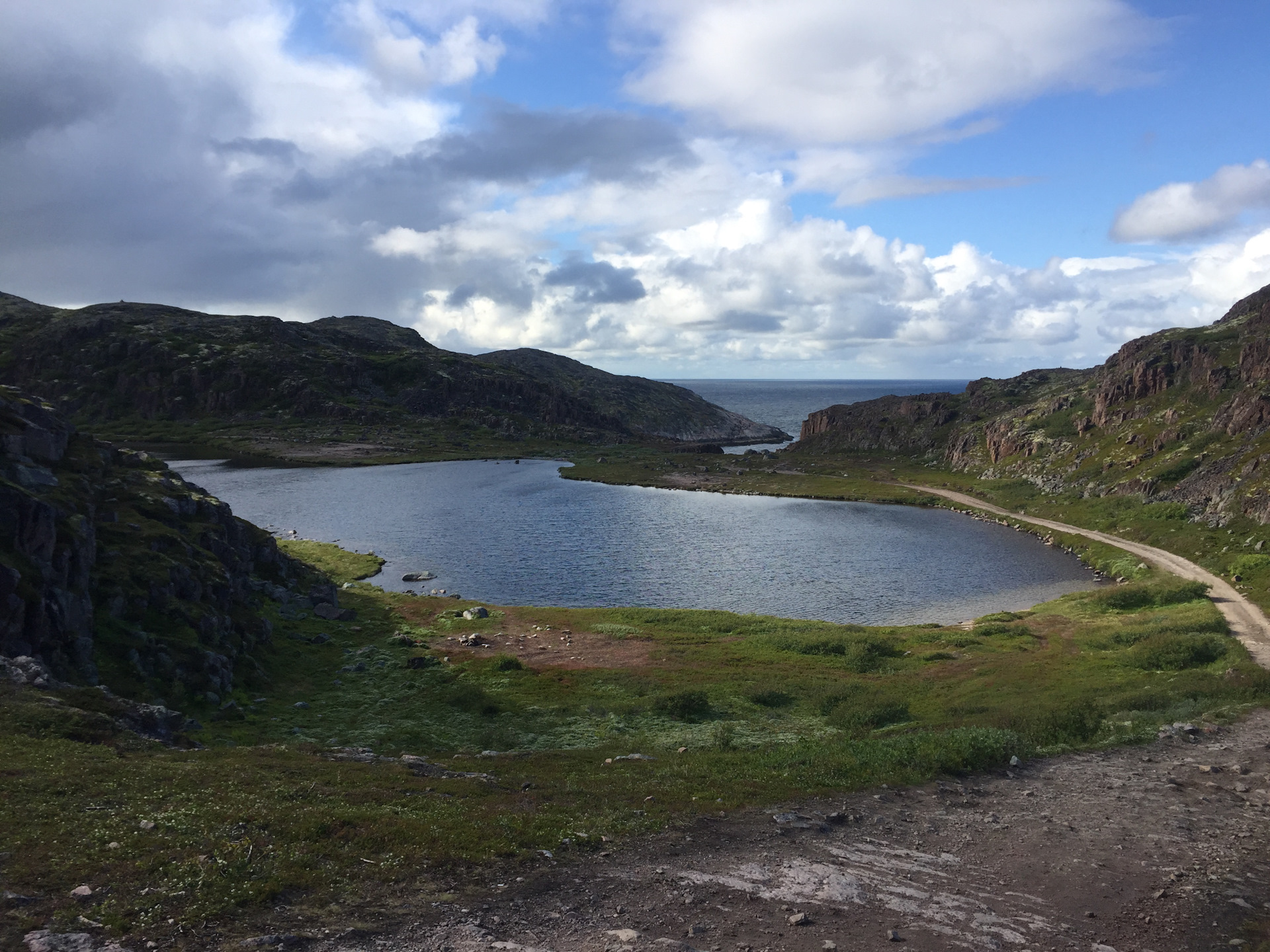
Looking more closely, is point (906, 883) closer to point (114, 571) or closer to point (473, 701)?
point (473, 701)

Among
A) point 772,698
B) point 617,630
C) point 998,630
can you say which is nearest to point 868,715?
point 772,698

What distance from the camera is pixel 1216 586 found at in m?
78.4

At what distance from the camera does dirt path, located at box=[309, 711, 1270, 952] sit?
64.2 feet

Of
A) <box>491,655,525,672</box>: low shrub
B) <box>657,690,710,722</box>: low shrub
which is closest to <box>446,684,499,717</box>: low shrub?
<box>491,655,525,672</box>: low shrub

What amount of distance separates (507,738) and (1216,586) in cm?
7498

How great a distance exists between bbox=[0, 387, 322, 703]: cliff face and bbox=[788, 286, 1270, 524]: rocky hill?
109 m

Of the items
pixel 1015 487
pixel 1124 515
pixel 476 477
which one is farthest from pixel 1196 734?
pixel 476 477

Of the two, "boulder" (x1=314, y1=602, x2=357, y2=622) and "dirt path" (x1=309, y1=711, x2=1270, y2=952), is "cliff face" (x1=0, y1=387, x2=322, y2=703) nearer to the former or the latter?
"boulder" (x1=314, y1=602, x2=357, y2=622)

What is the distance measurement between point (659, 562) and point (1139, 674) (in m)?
62.6

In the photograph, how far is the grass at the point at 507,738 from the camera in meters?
20.0

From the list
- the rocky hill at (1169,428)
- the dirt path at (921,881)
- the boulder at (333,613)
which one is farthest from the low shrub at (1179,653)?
the boulder at (333,613)

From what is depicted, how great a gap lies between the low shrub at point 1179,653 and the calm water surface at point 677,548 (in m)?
26.6

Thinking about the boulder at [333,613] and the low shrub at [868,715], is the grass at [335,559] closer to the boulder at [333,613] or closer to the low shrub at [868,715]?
the boulder at [333,613]

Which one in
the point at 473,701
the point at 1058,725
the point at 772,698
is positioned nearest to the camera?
the point at 1058,725
